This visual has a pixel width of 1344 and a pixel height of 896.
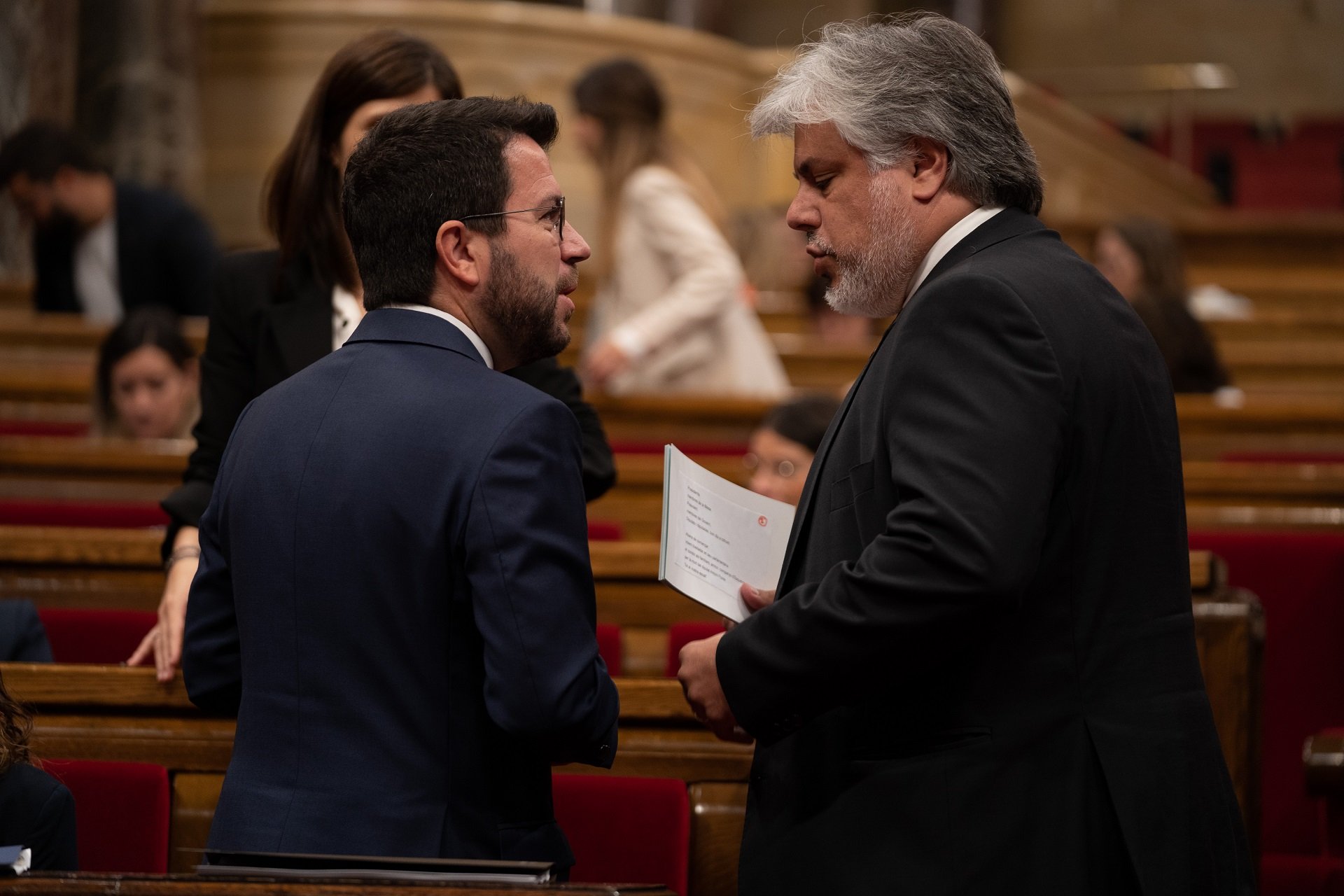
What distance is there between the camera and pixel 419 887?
1.31m

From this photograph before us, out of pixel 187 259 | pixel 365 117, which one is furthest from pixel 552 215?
pixel 187 259

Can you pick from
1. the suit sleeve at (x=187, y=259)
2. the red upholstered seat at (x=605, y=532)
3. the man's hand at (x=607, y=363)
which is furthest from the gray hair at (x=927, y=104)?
the suit sleeve at (x=187, y=259)

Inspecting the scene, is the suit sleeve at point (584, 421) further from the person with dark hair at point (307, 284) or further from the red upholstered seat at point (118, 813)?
the red upholstered seat at point (118, 813)

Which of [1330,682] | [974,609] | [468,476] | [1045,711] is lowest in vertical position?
[1330,682]

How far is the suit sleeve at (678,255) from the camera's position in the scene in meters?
4.41

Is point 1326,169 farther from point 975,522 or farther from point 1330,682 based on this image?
point 975,522

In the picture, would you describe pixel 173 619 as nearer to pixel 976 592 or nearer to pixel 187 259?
pixel 976 592

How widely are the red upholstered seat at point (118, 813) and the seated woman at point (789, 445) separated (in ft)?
4.98

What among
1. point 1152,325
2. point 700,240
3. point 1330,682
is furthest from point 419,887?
point 1152,325

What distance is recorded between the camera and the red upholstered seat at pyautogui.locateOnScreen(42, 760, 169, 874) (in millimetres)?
2117

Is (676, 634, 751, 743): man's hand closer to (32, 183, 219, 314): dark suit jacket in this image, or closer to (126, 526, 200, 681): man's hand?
(126, 526, 200, 681): man's hand

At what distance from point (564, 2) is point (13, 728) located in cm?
848

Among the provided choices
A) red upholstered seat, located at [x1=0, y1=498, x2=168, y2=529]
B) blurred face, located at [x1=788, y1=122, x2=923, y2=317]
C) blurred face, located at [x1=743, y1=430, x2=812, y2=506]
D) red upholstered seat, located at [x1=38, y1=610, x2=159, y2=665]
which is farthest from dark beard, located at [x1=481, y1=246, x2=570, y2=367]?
red upholstered seat, located at [x1=0, y1=498, x2=168, y2=529]

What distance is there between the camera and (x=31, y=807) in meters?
1.78
